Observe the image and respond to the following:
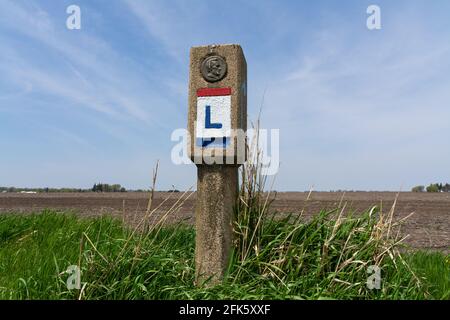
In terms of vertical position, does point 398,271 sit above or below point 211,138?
below

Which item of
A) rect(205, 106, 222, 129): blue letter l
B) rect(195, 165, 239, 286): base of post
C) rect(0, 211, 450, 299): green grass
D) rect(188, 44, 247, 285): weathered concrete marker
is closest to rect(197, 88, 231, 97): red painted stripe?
rect(188, 44, 247, 285): weathered concrete marker

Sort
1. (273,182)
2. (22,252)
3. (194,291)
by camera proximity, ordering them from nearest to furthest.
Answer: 1. (194,291)
2. (273,182)
3. (22,252)

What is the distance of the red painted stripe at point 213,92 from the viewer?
308cm

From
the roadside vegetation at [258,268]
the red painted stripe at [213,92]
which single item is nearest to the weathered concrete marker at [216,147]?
the red painted stripe at [213,92]

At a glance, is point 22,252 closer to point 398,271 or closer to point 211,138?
point 211,138

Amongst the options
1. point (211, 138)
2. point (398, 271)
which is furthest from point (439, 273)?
point (211, 138)

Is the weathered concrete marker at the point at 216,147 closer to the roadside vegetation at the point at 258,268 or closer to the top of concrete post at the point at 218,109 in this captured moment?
the top of concrete post at the point at 218,109

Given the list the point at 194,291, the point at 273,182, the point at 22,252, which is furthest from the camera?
the point at 22,252

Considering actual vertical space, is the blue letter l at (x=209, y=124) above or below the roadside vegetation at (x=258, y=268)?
above

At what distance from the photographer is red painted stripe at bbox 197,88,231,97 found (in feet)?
10.1

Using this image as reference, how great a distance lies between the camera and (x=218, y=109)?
3100 millimetres
